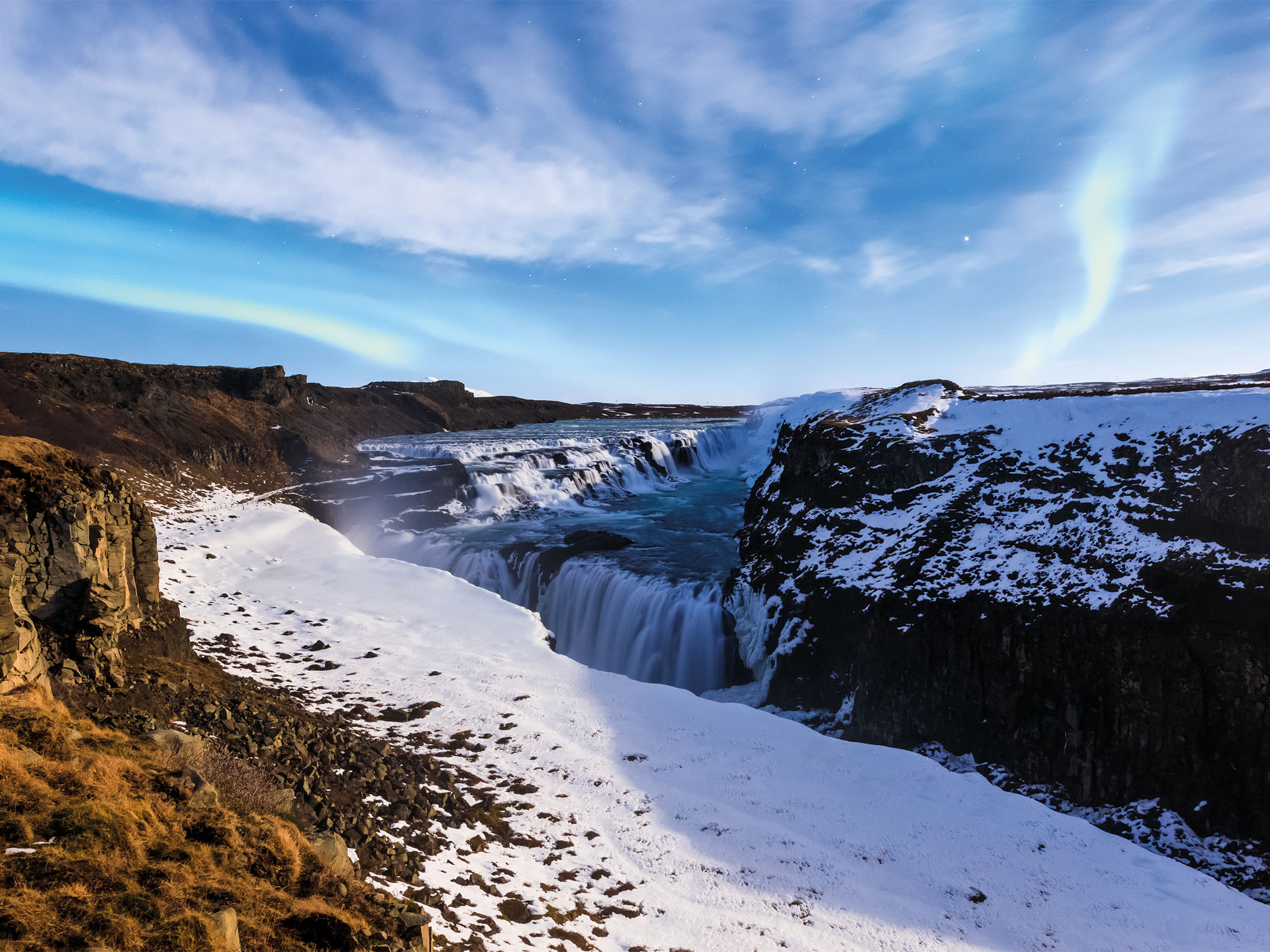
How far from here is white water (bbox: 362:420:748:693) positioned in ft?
77.3

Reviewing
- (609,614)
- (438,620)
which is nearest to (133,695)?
(438,620)

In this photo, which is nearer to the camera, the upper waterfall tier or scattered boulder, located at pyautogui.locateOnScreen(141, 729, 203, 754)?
scattered boulder, located at pyautogui.locateOnScreen(141, 729, 203, 754)

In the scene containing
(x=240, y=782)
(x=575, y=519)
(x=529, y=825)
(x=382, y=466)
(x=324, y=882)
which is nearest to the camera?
(x=324, y=882)

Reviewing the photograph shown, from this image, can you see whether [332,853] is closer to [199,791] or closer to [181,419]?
[199,791]

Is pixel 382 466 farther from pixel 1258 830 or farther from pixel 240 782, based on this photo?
pixel 1258 830

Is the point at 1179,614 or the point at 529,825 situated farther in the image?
the point at 1179,614

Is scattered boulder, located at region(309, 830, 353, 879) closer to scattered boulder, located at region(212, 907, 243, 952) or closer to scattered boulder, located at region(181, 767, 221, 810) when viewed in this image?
scattered boulder, located at region(181, 767, 221, 810)

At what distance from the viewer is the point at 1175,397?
19.9 metres

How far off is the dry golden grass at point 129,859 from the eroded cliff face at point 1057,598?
15582 millimetres

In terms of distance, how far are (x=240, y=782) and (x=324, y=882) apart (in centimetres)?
200

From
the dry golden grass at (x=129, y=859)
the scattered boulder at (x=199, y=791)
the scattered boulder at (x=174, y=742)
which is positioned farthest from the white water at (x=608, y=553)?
the dry golden grass at (x=129, y=859)

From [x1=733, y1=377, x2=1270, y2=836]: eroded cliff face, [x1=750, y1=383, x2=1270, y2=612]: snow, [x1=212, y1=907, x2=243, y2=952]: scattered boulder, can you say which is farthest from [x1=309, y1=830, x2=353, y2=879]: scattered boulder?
[x1=750, y1=383, x2=1270, y2=612]: snow

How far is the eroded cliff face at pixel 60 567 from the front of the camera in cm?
793

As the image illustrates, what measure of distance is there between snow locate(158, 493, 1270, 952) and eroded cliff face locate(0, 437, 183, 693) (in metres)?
3.78
